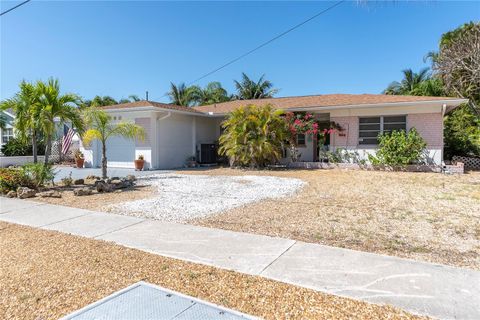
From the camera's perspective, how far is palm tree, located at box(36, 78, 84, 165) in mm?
10000

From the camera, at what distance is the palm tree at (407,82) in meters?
32.5

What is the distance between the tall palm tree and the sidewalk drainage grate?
32.2m

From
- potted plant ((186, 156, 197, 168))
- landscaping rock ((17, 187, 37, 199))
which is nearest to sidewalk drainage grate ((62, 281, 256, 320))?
landscaping rock ((17, 187, 37, 199))

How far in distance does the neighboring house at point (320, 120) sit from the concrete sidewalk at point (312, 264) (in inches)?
413

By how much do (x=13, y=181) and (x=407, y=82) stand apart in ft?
117

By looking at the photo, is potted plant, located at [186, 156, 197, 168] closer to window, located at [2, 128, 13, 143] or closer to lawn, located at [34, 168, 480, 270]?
lawn, located at [34, 168, 480, 270]

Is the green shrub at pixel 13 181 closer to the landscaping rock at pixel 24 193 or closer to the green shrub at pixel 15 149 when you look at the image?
the landscaping rock at pixel 24 193

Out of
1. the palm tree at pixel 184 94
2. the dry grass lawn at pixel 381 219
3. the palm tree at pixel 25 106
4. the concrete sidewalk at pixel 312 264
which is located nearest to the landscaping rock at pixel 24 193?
the palm tree at pixel 25 106

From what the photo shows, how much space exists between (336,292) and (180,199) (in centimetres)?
563

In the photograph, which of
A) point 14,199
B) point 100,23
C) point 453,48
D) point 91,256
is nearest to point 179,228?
point 91,256

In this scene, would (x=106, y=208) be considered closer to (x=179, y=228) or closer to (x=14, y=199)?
(x=179, y=228)

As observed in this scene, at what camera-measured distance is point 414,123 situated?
47.5 feet

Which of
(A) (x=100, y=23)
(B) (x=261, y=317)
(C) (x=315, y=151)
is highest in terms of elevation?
(A) (x=100, y=23)

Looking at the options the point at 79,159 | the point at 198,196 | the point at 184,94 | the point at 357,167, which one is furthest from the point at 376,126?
the point at 184,94
